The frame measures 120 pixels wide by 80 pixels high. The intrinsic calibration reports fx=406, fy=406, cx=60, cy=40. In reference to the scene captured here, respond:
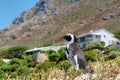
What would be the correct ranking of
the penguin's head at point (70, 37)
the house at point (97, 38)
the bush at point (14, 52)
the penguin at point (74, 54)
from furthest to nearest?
the house at point (97, 38) < the bush at point (14, 52) < the penguin's head at point (70, 37) < the penguin at point (74, 54)

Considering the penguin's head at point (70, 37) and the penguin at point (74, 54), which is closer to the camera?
the penguin at point (74, 54)

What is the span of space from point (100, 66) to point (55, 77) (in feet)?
3.54

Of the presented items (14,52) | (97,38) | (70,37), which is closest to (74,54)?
(70,37)

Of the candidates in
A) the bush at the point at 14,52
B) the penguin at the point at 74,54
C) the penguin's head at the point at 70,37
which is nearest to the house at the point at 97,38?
the bush at the point at 14,52

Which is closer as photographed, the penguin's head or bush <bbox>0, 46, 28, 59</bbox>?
the penguin's head

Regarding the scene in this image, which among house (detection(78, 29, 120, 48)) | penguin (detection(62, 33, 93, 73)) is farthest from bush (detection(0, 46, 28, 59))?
penguin (detection(62, 33, 93, 73))

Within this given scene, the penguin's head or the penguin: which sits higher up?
the penguin's head

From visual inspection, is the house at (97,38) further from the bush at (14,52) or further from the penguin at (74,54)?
the penguin at (74,54)

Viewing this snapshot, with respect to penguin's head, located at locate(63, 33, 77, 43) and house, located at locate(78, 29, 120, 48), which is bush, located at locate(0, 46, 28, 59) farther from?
penguin's head, located at locate(63, 33, 77, 43)

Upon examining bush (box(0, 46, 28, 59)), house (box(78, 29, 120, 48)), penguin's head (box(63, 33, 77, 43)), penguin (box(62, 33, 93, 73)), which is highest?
penguin's head (box(63, 33, 77, 43))

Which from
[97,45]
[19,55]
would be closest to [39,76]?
[97,45]

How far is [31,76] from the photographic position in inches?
302

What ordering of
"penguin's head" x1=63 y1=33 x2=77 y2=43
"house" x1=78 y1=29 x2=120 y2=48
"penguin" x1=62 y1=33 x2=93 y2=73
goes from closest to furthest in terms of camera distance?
1. "penguin" x1=62 y1=33 x2=93 y2=73
2. "penguin's head" x1=63 y1=33 x2=77 y2=43
3. "house" x1=78 y1=29 x2=120 y2=48

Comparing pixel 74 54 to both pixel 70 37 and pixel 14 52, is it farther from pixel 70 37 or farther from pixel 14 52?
pixel 14 52
